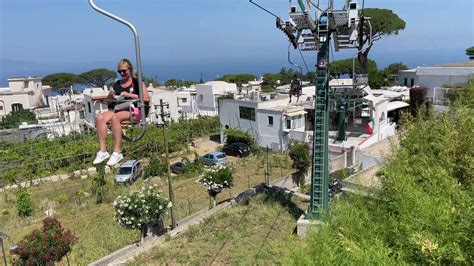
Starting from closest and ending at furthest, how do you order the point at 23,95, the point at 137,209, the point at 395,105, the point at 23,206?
the point at 137,209 → the point at 23,206 → the point at 395,105 → the point at 23,95

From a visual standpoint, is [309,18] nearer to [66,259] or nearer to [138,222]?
[138,222]

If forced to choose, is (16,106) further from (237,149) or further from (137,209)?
(137,209)

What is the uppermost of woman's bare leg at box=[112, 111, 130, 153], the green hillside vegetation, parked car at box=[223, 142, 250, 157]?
woman's bare leg at box=[112, 111, 130, 153]

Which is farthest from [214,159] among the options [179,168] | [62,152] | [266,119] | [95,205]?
[62,152]

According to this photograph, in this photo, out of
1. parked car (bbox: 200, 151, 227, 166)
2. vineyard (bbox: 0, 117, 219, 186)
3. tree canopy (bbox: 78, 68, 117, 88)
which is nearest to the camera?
parked car (bbox: 200, 151, 227, 166)

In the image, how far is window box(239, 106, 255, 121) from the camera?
23641 millimetres

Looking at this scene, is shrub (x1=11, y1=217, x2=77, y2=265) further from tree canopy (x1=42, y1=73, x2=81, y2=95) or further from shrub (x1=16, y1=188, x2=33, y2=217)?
tree canopy (x1=42, y1=73, x2=81, y2=95)

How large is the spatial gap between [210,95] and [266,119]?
13088 mm

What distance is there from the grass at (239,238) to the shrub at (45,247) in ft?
8.70

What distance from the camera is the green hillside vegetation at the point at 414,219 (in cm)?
355

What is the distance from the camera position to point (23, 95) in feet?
142

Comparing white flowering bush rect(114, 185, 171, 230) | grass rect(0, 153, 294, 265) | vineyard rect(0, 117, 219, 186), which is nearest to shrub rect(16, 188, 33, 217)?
grass rect(0, 153, 294, 265)

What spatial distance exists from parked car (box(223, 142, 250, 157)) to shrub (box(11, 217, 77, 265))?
1267 cm

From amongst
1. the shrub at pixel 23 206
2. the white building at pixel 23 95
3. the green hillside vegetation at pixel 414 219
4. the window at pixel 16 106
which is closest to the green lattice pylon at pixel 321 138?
the green hillside vegetation at pixel 414 219
